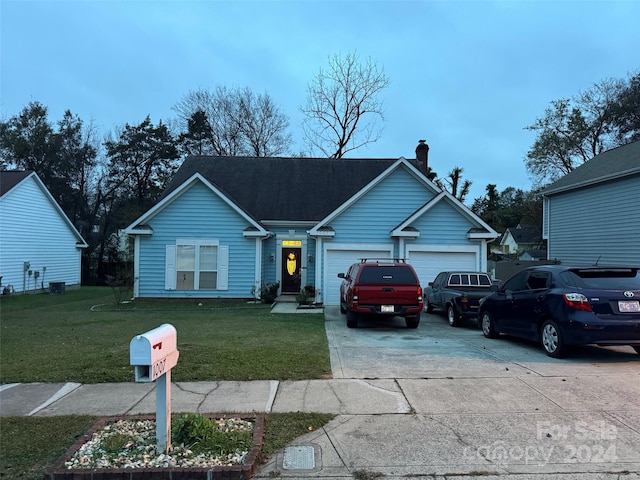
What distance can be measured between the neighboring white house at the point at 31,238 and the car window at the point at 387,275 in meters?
20.6

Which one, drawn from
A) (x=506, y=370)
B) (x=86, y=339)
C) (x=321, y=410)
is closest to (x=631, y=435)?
(x=506, y=370)

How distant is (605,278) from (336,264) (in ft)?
35.2

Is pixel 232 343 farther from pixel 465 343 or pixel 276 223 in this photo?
pixel 276 223

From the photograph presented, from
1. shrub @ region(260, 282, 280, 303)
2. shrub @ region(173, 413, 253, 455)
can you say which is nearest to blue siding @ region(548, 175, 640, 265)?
shrub @ region(260, 282, 280, 303)

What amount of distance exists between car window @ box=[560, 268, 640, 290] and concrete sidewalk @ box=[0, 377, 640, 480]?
1.83 m

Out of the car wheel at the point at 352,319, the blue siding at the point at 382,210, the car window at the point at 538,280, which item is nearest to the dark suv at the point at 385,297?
the car wheel at the point at 352,319

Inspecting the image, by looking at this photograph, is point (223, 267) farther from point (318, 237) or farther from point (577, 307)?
point (577, 307)

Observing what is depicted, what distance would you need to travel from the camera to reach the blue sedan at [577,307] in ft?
23.6

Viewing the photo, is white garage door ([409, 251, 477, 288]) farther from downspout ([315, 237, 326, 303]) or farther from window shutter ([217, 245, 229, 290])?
window shutter ([217, 245, 229, 290])

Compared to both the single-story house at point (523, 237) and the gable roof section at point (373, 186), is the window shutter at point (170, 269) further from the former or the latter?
the single-story house at point (523, 237)

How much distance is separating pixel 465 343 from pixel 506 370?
2540mm

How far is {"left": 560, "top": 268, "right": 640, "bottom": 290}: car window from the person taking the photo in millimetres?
7496

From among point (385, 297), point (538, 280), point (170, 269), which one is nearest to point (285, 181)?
point (170, 269)

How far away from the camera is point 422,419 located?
490 centimetres
